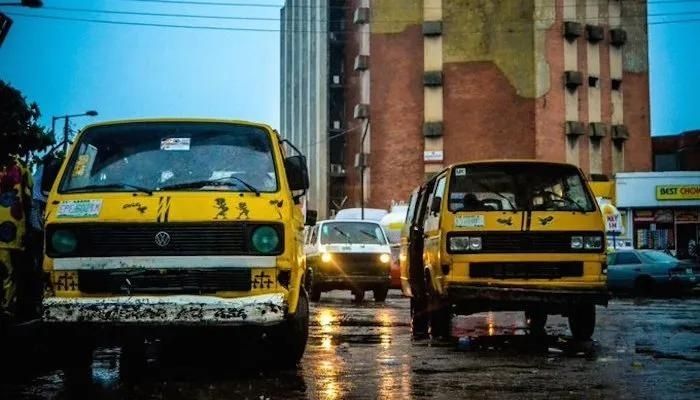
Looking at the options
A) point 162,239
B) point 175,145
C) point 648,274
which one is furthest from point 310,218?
point 648,274

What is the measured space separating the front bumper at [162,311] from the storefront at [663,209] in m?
43.1

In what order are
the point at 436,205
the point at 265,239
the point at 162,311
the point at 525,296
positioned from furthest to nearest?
the point at 436,205 < the point at 525,296 < the point at 265,239 < the point at 162,311

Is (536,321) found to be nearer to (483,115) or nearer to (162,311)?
(162,311)

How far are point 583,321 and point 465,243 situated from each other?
182cm

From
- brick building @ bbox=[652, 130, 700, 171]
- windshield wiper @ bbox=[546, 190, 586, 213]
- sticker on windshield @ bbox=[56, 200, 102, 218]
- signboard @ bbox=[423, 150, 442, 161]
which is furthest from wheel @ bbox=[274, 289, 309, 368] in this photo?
brick building @ bbox=[652, 130, 700, 171]

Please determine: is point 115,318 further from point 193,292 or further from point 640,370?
point 640,370

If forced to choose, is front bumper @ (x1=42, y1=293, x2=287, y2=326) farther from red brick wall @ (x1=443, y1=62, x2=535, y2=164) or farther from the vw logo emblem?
red brick wall @ (x1=443, y1=62, x2=535, y2=164)

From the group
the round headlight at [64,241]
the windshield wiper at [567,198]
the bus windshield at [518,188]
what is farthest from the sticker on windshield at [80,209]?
the windshield wiper at [567,198]

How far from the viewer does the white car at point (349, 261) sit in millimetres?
22688

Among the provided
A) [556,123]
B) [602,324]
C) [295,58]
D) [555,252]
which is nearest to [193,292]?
[555,252]

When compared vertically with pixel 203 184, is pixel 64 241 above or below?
below

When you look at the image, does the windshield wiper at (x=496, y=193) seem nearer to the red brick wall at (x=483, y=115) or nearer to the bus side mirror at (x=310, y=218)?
the bus side mirror at (x=310, y=218)

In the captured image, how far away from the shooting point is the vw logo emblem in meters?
7.64

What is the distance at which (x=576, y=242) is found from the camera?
11.2 metres
